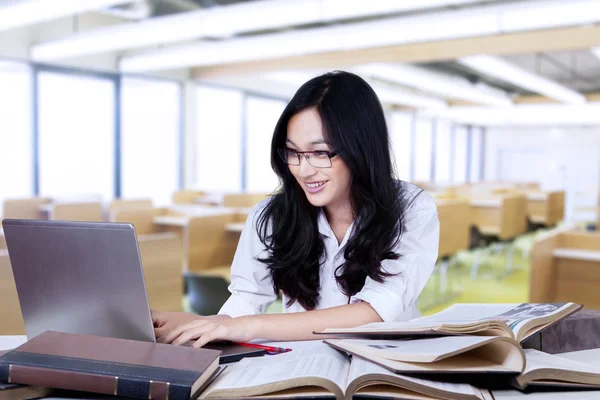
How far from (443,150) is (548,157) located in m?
3.34

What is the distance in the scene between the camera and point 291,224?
4.95 feet

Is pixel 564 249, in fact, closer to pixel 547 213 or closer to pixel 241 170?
pixel 547 213

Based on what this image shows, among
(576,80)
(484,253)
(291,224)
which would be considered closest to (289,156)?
(291,224)

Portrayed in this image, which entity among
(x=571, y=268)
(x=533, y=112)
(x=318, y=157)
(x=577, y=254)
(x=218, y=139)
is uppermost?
(x=533, y=112)

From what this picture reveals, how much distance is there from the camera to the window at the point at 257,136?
9.40 meters

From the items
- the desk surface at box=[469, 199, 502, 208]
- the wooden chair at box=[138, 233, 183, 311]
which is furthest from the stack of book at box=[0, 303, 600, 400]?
the desk surface at box=[469, 199, 502, 208]

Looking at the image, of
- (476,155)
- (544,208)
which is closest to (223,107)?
(544,208)

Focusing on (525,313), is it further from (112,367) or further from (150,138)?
(150,138)

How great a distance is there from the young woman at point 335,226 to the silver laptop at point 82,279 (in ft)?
0.78

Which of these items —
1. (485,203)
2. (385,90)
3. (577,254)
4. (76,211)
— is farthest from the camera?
(385,90)

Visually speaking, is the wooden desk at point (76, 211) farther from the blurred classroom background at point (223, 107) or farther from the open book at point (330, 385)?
the open book at point (330, 385)

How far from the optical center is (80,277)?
931mm

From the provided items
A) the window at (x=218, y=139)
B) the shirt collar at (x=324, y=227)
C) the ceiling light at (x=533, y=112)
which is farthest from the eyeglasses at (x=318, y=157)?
the ceiling light at (x=533, y=112)

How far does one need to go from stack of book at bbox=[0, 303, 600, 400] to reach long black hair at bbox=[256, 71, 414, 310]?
50 cm
